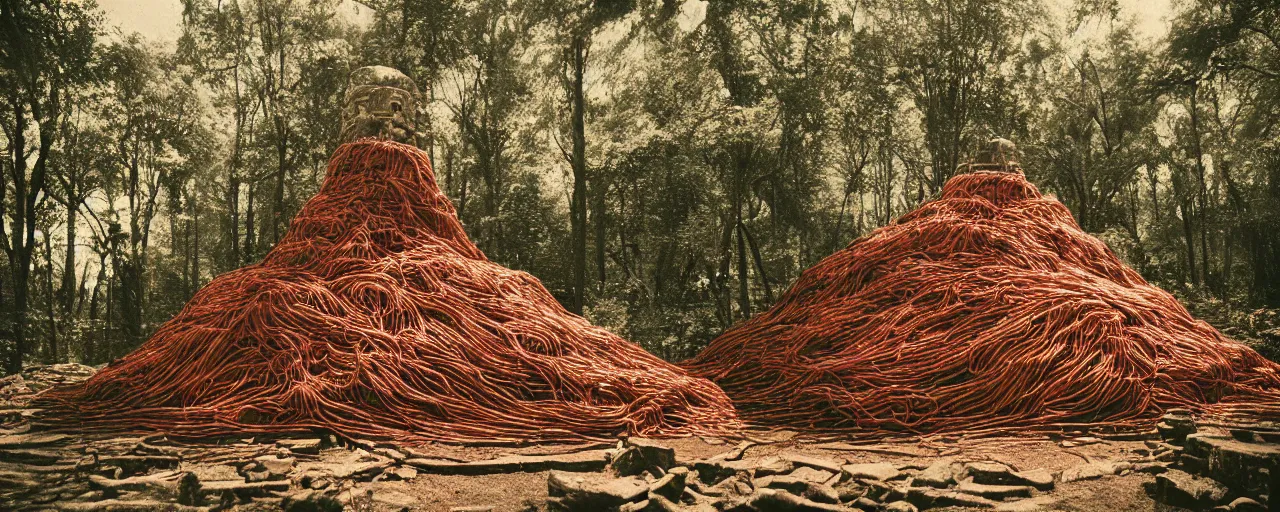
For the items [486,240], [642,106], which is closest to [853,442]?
[642,106]

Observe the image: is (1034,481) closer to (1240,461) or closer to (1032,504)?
(1032,504)

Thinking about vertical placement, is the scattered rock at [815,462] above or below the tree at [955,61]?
below

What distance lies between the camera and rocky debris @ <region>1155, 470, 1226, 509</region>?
8.66 ft

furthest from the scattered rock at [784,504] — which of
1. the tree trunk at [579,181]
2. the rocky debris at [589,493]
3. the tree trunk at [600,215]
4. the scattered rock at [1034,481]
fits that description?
the tree trunk at [600,215]

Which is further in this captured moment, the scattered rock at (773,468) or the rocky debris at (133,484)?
the scattered rock at (773,468)

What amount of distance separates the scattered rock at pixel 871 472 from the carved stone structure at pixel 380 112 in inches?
Result: 161

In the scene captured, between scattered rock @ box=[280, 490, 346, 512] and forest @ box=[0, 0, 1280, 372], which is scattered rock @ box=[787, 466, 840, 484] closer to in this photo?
scattered rock @ box=[280, 490, 346, 512]

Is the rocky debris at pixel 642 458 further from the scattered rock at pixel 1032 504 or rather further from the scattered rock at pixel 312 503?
the scattered rock at pixel 1032 504

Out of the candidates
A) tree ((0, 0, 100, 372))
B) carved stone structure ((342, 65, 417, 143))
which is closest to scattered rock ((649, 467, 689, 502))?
carved stone structure ((342, 65, 417, 143))

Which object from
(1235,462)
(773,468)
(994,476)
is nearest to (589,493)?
(773,468)

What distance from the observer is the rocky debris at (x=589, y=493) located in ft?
8.86

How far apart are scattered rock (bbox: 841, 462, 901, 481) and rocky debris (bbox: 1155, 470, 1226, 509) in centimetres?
92

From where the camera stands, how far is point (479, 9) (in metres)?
12.3

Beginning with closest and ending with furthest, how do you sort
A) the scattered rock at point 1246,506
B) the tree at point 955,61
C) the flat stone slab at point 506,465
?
the scattered rock at point 1246,506 → the flat stone slab at point 506,465 → the tree at point 955,61
